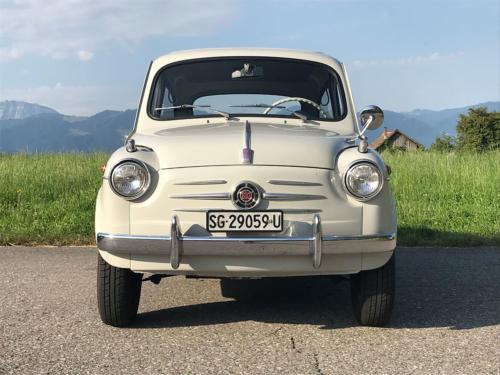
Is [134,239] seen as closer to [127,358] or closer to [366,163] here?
[127,358]

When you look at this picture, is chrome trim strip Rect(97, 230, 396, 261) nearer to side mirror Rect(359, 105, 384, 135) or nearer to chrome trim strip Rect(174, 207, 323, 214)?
chrome trim strip Rect(174, 207, 323, 214)

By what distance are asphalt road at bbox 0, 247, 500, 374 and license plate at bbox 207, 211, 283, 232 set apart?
0.67 m

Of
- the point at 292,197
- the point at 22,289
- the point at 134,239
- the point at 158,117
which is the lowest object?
the point at 22,289

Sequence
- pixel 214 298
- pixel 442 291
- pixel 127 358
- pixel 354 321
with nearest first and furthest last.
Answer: pixel 127 358 → pixel 354 321 → pixel 214 298 → pixel 442 291

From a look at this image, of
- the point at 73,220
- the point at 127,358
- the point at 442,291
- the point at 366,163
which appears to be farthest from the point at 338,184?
the point at 73,220

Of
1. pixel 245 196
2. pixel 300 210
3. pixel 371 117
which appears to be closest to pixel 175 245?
pixel 245 196

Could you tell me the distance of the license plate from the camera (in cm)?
352

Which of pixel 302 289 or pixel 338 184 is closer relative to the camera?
pixel 338 184

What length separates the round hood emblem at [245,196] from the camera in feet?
11.6

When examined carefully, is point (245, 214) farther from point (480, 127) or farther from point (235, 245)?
point (480, 127)

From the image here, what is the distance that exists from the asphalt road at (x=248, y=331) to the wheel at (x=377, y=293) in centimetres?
11

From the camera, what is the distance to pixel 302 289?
17.1 feet

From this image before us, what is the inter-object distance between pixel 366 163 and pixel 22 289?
10.0 ft

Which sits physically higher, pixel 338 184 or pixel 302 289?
pixel 338 184
